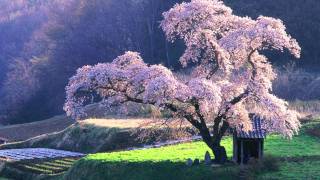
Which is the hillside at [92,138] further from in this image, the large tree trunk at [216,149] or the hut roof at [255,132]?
the hut roof at [255,132]

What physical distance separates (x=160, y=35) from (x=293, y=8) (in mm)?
23804

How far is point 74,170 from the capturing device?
33.1 metres

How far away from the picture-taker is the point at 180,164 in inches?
1104

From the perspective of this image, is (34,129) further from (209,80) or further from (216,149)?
(209,80)

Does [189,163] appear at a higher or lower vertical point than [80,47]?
lower

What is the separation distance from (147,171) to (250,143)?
217 inches

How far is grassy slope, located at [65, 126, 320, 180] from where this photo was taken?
25812mm

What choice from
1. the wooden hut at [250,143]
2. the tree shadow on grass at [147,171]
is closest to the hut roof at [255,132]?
the wooden hut at [250,143]

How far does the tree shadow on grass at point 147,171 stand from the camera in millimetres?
25844

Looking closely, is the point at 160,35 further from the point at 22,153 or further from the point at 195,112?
the point at 195,112

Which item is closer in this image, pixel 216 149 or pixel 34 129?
pixel 216 149

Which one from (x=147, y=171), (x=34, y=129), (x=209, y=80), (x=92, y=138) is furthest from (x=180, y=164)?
(x=34, y=129)

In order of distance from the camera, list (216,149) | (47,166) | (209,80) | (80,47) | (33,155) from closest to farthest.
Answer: (209,80)
(216,149)
(47,166)
(33,155)
(80,47)

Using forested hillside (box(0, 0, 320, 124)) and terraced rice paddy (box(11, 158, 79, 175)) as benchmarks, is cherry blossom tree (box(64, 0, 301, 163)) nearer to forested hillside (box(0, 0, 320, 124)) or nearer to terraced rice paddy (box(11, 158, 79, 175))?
terraced rice paddy (box(11, 158, 79, 175))
